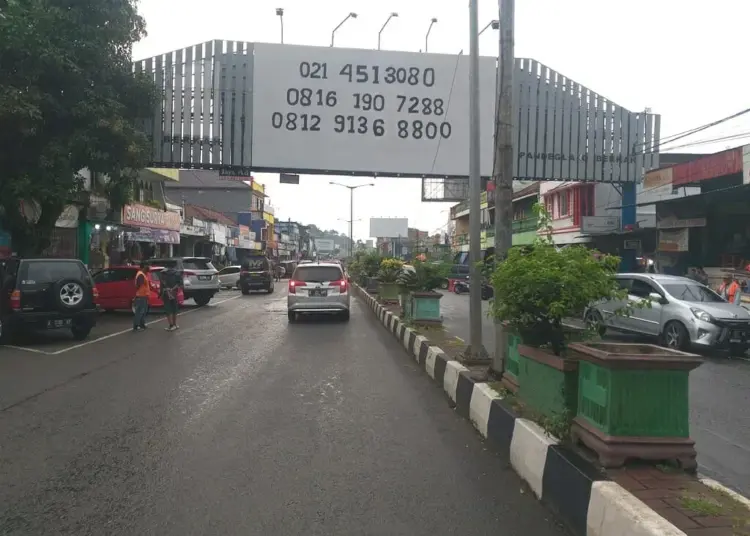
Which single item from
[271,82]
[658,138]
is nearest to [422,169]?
[271,82]

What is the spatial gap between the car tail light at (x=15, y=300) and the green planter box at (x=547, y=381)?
32.8 feet

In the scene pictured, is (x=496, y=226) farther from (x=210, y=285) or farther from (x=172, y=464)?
(x=210, y=285)

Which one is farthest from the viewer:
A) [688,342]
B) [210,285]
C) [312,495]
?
[210,285]

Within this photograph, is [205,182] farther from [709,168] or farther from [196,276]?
[709,168]

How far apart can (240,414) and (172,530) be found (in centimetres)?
294

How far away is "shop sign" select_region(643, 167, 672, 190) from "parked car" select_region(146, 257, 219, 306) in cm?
1619

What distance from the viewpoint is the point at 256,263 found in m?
33.6

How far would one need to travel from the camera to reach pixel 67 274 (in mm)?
12375

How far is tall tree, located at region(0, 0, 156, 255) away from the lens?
1345 centimetres

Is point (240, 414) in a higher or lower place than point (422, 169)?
lower

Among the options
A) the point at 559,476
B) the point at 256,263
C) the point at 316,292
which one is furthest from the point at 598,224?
the point at 559,476

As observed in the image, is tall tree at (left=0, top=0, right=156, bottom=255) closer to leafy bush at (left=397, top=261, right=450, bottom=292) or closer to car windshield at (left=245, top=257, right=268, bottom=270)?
leafy bush at (left=397, top=261, right=450, bottom=292)

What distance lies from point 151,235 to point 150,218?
3.18ft

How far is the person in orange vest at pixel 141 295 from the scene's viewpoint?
563 inches
